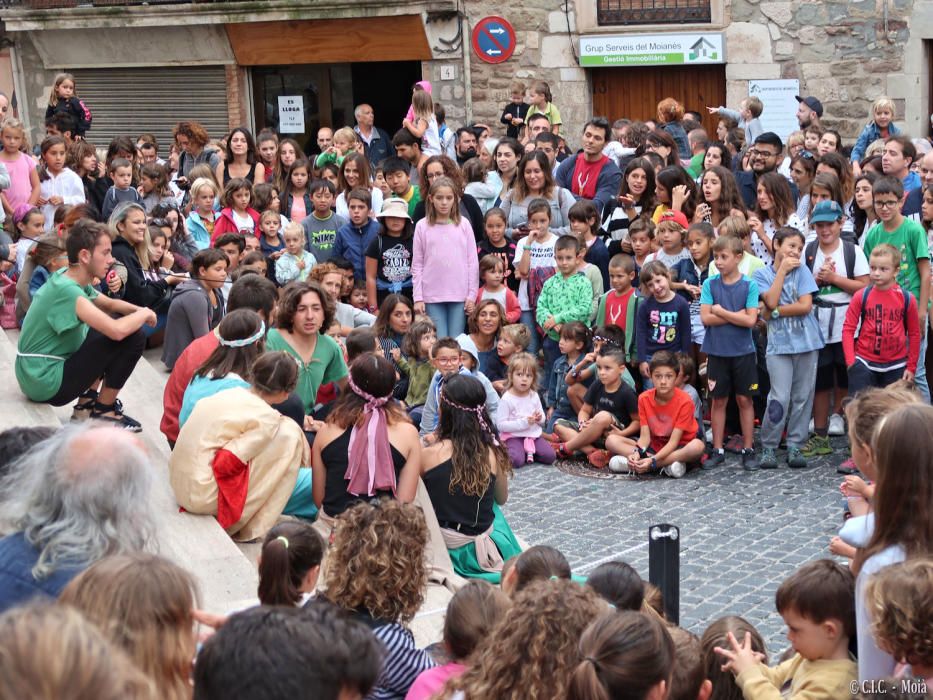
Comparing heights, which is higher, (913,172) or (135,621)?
(913,172)

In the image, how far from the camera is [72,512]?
363 cm

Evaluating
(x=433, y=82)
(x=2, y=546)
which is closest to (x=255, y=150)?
(x=433, y=82)

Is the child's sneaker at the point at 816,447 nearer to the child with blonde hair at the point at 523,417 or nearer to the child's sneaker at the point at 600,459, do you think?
the child's sneaker at the point at 600,459

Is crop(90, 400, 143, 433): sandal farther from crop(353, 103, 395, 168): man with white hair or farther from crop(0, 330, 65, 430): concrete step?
crop(353, 103, 395, 168): man with white hair

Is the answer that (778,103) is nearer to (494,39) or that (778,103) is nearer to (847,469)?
(494,39)

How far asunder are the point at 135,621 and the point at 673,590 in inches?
120

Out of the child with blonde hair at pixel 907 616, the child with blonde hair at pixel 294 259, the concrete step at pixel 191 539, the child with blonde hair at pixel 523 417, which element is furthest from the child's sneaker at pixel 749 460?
the child with blonde hair at pixel 907 616

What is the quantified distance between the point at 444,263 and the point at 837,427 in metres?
3.22

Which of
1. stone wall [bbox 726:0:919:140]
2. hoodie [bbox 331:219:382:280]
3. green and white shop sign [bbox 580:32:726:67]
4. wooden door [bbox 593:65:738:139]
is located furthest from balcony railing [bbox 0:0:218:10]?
hoodie [bbox 331:219:382:280]

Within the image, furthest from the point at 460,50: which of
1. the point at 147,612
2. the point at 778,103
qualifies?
the point at 147,612

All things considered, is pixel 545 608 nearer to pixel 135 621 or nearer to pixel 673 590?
pixel 135 621

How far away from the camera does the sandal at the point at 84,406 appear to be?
7739mm

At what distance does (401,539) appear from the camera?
4.41 m

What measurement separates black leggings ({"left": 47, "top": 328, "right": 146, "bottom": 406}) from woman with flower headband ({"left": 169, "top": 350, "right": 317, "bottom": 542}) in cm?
132
